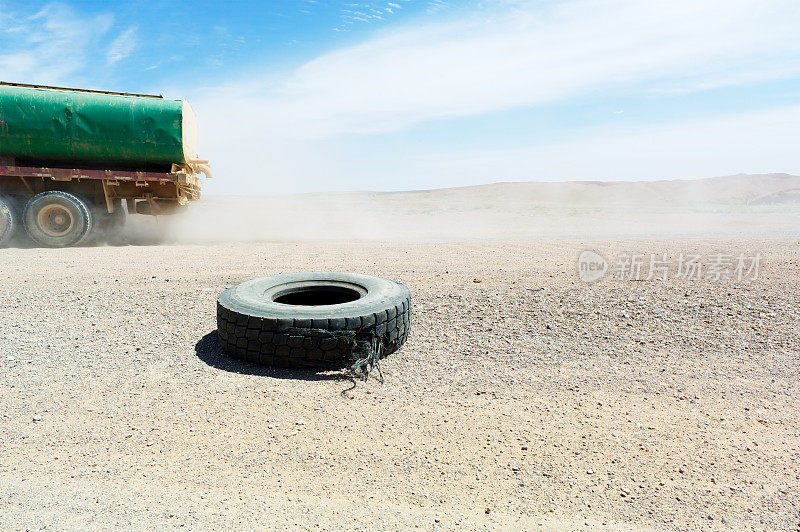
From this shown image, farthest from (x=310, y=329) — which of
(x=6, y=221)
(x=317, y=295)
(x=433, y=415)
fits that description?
(x=6, y=221)

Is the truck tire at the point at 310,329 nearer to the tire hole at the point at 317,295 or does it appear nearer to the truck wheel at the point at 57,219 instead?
the tire hole at the point at 317,295

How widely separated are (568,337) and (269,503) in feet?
11.3

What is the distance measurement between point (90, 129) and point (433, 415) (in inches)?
443

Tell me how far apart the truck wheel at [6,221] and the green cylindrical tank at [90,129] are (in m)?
1.06

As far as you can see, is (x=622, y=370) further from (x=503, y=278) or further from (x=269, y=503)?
(x=269, y=503)

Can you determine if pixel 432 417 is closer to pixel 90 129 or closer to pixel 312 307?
pixel 312 307

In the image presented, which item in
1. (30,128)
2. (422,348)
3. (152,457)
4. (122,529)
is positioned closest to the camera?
(122,529)

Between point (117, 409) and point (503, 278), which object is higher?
point (503, 278)

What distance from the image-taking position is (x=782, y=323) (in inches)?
206

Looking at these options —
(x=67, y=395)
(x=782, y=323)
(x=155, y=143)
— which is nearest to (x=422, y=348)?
(x=67, y=395)

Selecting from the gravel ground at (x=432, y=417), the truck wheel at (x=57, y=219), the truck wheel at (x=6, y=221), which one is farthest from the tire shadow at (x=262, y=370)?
the truck wheel at (x=6, y=221)

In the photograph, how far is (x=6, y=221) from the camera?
35.1 feet

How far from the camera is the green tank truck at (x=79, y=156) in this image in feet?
35.0

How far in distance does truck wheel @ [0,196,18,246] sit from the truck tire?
949 cm
